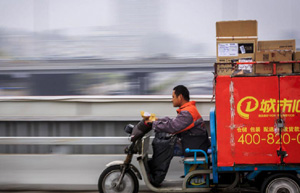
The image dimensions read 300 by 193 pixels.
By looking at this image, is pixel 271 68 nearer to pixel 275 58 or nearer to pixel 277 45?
pixel 275 58

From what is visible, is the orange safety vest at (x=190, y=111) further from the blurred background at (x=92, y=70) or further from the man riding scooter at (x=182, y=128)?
the blurred background at (x=92, y=70)

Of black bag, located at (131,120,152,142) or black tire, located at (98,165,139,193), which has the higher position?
black bag, located at (131,120,152,142)

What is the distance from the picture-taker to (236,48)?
466 cm

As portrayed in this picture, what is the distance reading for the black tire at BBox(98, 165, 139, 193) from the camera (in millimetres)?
5148

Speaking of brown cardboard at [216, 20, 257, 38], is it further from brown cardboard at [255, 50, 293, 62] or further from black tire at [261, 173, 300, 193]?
black tire at [261, 173, 300, 193]

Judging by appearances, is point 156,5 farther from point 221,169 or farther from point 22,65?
point 221,169

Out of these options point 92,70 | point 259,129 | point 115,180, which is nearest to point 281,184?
point 259,129

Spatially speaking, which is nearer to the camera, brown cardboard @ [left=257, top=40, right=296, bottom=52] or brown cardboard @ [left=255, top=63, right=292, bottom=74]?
brown cardboard @ [left=255, top=63, right=292, bottom=74]

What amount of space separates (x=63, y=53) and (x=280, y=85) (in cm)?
327

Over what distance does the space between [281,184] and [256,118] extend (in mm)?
809

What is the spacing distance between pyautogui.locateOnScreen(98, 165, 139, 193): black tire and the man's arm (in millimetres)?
675

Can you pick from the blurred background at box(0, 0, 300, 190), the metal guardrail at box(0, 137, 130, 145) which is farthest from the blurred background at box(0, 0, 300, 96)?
the metal guardrail at box(0, 137, 130, 145)

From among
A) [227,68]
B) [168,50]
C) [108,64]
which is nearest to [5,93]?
[108,64]

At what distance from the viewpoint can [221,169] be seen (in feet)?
15.5
